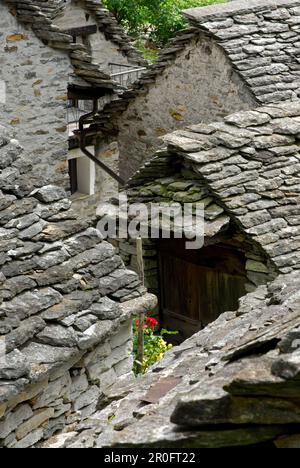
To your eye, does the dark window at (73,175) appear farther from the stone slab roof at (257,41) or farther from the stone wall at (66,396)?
the stone wall at (66,396)

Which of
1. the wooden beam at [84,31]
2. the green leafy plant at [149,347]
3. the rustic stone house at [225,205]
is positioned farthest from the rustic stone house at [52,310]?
the wooden beam at [84,31]

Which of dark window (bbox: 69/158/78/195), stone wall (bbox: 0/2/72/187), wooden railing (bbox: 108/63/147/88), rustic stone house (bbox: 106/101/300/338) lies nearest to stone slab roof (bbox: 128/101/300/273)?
rustic stone house (bbox: 106/101/300/338)

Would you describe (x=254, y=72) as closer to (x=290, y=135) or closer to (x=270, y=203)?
(x=290, y=135)

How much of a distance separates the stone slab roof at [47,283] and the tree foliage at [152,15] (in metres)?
19.3

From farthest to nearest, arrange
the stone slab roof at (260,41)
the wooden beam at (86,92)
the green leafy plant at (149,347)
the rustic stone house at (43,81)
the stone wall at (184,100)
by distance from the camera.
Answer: the wooden beam at (86,92), the stone wall at (184,100), the stone slab roof at (260,41), the rustic stone house at (43,81), the green leafy plant at (149,347)

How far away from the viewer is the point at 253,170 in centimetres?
1089

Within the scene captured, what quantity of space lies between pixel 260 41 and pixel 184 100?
137cm

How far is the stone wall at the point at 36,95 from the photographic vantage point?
1253cm

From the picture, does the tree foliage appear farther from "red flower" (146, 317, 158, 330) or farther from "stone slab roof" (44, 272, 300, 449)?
"stone slab roof" (44, 272, 300, 449)

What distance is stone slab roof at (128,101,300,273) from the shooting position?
10.4 metres

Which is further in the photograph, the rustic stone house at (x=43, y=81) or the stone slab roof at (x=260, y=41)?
the stone slab roof at (x=260, y=41)

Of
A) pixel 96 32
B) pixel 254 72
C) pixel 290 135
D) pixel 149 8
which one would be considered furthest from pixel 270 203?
pixel 149 8

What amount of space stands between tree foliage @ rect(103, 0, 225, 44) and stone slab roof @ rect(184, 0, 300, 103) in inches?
509

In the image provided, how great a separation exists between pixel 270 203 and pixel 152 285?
203 cm
